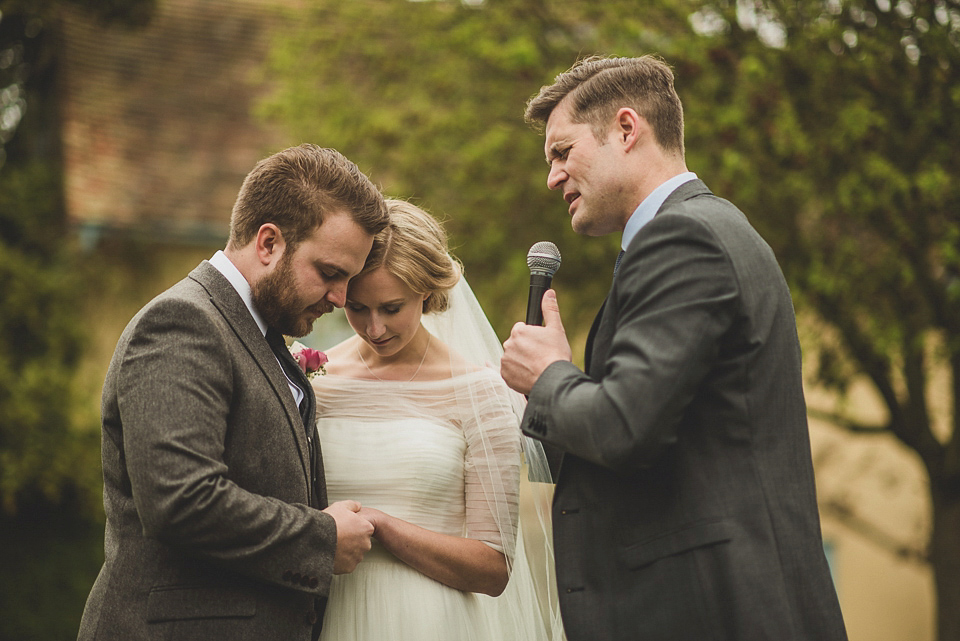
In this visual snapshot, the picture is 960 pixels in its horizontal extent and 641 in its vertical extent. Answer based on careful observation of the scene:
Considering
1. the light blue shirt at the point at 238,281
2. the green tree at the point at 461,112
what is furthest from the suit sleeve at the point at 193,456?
the green tree at the point at 461,112

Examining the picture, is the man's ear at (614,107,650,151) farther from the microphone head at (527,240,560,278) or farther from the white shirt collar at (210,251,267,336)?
the white shirt collar at (210,251,267,336)

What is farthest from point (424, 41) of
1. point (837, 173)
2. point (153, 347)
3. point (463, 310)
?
point (153, 347)

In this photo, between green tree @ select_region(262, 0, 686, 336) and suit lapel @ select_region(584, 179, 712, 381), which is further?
green tree @ select_region(262, 0, 686, 336)

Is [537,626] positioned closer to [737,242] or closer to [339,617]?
[339,617]

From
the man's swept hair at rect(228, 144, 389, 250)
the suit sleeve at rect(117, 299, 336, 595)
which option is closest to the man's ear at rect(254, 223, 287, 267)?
the man's swept hair at rect(228, 144, 389, 250)

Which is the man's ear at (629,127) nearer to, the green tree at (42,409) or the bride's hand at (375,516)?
the bride's hand at (375,516)

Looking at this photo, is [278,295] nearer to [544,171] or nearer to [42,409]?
[544,171]

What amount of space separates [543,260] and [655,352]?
0.74m

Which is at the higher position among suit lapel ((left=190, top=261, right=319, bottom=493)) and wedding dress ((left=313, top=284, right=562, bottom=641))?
suit lapel ((left=190, top=261, right=319, bottom=493))

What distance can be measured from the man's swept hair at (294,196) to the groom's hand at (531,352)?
73 cm

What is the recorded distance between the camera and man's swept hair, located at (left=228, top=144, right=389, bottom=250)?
2.67 meters

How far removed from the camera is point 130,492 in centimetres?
242

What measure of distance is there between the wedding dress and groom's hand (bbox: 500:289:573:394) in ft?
2.69

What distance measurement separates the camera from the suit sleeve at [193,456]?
2178 mm
